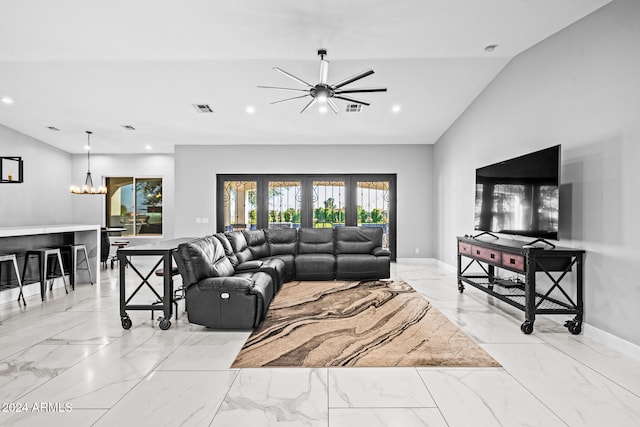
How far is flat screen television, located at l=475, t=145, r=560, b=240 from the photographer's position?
3.55m

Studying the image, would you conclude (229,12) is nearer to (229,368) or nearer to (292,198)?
(229,368)

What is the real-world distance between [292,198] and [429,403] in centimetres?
644

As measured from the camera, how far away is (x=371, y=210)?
26.8 feet

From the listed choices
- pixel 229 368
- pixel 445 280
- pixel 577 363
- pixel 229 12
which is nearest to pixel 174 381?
pixel 229 368

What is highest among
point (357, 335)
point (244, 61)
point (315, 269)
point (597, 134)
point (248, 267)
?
point (244, 61)

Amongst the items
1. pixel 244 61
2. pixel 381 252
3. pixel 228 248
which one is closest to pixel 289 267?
pixel 228 248

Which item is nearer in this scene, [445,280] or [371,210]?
[445,280]

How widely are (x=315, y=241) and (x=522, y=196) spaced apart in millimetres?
3625

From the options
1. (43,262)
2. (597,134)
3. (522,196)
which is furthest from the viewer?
(43,262)

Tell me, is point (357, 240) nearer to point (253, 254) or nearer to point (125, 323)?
point (253, 254)

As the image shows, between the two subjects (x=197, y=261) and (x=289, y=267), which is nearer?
(x=197, y=261)

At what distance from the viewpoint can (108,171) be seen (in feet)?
30.2

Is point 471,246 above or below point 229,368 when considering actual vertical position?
above

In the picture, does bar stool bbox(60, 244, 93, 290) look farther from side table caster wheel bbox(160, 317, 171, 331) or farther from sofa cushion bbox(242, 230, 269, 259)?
side table caster wheel bbox(160, 317, 171, 331)
